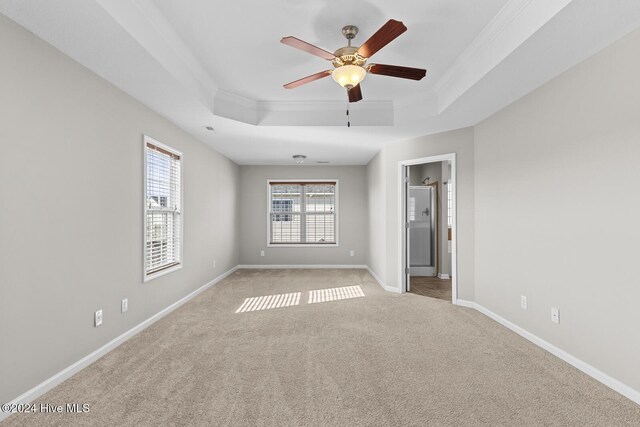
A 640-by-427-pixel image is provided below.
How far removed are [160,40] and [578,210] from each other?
11.6 feet

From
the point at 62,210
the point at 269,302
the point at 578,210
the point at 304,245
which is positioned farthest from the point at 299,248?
the point at 578,210

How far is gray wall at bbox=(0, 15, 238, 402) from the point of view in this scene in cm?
192

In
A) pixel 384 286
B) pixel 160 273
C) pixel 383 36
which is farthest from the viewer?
pixel 384 286

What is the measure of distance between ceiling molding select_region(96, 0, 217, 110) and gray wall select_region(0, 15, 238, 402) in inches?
25.1

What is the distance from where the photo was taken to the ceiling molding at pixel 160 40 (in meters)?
1.98

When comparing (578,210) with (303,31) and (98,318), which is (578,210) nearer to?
(303,31)

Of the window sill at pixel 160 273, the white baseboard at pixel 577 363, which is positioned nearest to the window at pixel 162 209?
the window sill at pixel 160 273

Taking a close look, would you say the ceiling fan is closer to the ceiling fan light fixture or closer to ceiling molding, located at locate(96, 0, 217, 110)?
the ceiling fan light fixture

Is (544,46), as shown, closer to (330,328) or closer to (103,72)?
(330,328)

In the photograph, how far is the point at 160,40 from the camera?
2416 millimetres

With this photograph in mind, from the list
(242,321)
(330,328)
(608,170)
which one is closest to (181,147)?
(242,321)

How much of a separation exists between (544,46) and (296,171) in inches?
214

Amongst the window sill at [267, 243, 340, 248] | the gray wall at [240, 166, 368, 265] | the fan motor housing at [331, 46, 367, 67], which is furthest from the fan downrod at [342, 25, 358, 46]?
the window sill at [267, 243, 340, 248]

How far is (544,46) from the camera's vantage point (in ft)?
7.11
